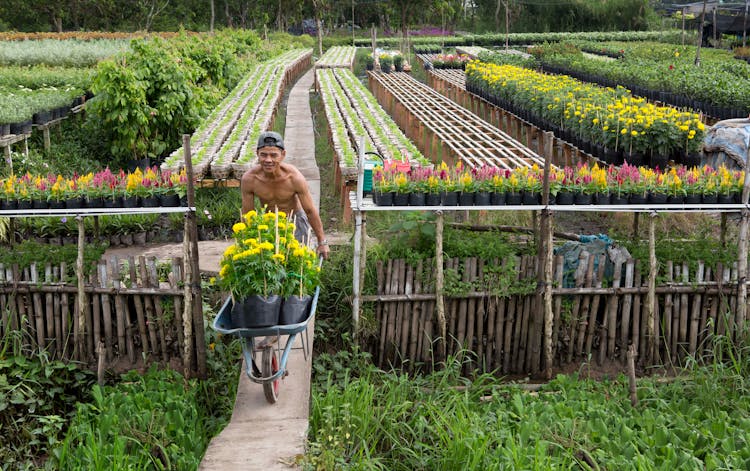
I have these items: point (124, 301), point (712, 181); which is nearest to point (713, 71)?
point (712, 181)

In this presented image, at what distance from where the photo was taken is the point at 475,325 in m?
7.16

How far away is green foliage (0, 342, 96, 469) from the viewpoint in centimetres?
584

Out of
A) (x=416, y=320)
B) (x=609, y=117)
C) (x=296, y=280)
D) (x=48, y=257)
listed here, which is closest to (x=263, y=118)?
(x=609, y=117)

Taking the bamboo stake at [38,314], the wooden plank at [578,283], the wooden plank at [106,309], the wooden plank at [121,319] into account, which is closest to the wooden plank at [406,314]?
the wooden plank at [578,283]

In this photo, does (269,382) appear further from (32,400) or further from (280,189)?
(32,400)

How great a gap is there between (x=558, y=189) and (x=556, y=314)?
3.58 ft

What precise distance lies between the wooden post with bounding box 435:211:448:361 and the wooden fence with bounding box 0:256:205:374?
2.07 meters

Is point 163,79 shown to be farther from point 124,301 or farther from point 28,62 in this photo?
point 28,62

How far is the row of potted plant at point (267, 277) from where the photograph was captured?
5.09 meters

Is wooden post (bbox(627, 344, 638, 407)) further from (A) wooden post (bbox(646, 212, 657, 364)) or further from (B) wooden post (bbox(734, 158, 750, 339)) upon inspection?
(B) wooden post (bbox(734, 158, 750, 339))

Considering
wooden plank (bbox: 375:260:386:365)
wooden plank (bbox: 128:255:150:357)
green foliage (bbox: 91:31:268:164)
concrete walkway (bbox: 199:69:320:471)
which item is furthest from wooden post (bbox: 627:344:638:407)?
green foliage (bbox: 91:31:268:164)

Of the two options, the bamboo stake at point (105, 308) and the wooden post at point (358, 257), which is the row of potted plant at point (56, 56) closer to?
the bamboo stake at point (105, 308)

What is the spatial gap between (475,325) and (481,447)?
7.47ft

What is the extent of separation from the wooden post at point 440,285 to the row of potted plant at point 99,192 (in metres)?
2.33
